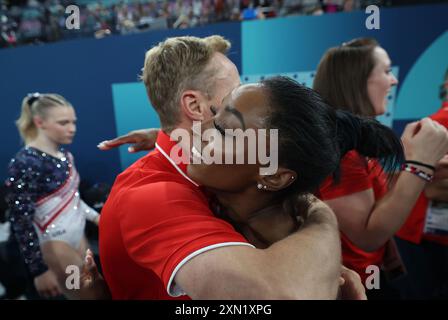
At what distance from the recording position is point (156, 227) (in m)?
0.42

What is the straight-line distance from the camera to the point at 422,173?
0.66m

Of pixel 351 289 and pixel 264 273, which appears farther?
pixel 351 289

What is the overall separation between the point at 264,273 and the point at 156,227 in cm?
15

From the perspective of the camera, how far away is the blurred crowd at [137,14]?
746 millimetres

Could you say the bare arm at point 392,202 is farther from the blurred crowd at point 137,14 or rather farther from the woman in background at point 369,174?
the blurred crowd at point 137,14

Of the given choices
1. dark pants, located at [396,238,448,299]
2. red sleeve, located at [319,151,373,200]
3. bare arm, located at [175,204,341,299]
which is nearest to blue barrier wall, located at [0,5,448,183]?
red sleeve, located at [319,151,373,200]

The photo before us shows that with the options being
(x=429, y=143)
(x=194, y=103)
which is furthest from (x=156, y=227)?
(x=429, y=143)

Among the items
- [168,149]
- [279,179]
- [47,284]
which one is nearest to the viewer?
[279,179]

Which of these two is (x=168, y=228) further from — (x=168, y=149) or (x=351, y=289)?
(x=351, y=289)

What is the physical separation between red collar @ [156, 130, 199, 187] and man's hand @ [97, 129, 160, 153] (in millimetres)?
116

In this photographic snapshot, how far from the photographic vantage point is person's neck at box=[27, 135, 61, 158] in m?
0.92

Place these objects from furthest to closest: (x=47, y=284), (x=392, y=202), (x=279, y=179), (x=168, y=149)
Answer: (x=47, y=284)
(x=392, y=202)
(x=168, y=149)
(x=279, y=179)

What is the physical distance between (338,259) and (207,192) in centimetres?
21

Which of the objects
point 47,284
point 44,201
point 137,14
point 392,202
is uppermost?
point 137,14
